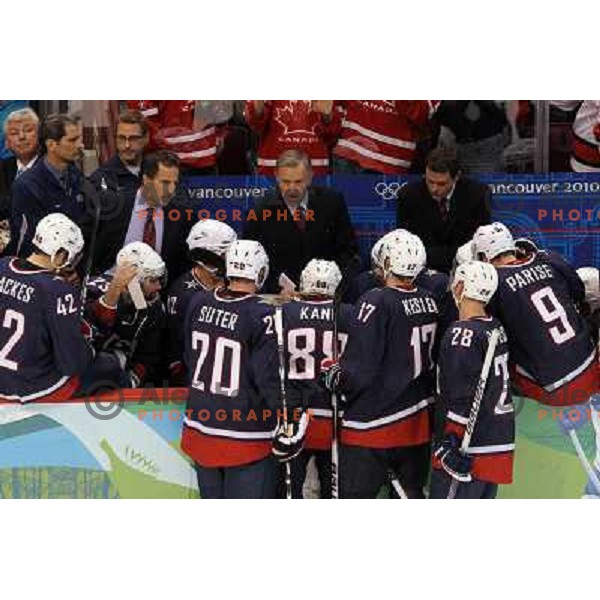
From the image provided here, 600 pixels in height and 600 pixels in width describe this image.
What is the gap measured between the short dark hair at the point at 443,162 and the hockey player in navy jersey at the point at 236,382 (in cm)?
119

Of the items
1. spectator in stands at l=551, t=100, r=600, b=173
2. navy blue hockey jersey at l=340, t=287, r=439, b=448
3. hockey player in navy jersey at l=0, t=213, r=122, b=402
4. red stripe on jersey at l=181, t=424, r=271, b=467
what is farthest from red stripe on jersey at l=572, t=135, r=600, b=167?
hockey player in navy jersey at l=0, t=213, r=122, b=402

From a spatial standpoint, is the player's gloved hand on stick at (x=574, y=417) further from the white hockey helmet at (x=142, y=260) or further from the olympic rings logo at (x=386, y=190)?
the white hockey helmet at (x=142, y=260)

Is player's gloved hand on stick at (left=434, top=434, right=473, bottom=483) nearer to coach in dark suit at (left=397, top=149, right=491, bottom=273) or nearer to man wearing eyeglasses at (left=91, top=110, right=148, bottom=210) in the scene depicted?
coach in dark suit at (left=397, top=149, right=491, bottom=273)

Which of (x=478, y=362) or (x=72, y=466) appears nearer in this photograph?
(x=478, y=362)

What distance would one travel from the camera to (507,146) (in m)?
8.32

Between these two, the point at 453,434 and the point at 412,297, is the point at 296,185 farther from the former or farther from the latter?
the point at 453,434

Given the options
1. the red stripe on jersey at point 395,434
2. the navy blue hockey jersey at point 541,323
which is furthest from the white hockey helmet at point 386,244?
the red stripe on jersey at point 395,434

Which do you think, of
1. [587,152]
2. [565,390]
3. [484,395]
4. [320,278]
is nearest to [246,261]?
[320,278]

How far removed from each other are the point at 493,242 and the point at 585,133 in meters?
1.21

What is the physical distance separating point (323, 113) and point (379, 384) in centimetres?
158

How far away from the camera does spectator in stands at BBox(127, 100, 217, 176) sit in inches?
318

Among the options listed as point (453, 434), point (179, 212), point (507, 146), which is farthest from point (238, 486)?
point (507, 146)

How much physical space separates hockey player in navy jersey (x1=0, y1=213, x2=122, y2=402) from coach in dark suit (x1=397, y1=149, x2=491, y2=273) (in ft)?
5.62

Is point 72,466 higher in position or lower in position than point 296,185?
lower
